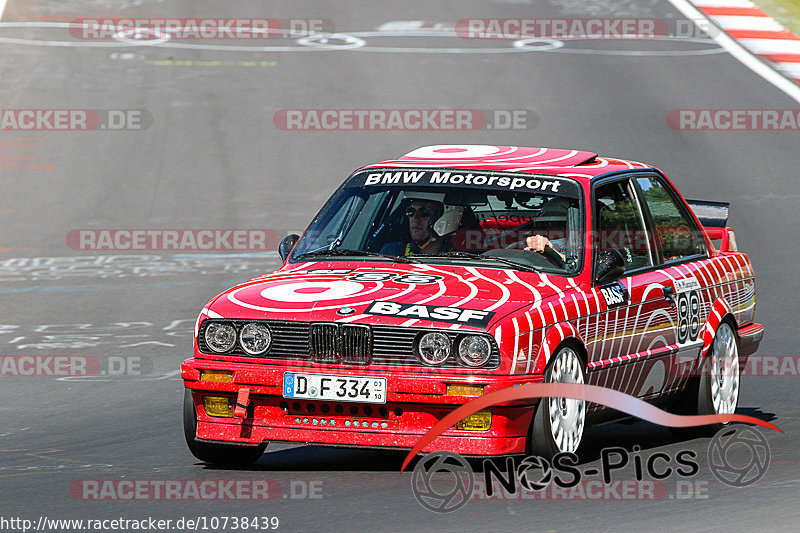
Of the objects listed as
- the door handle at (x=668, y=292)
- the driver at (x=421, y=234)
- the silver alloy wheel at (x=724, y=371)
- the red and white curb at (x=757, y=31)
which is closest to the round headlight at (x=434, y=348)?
the driver at (x=421, y=234)

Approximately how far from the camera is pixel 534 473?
7.00 metres

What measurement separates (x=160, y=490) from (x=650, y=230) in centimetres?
346

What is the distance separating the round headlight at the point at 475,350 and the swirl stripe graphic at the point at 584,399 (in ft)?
0.57

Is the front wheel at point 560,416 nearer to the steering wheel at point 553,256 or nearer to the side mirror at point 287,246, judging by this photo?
the steering wheel at point 553,256

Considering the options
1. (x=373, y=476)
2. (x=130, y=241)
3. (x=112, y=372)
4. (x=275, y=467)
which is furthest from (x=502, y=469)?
(x=130, y=241)

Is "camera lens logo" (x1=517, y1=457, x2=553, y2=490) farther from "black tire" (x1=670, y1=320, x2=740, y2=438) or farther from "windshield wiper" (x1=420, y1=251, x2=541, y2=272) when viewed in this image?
"black tire" (x1=670, y1=320, x2=740, y2=438)

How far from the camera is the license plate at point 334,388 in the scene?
687cm

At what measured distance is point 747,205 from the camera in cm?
1767

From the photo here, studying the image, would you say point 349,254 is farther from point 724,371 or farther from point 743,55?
point 743,55

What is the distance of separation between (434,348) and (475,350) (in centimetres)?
20

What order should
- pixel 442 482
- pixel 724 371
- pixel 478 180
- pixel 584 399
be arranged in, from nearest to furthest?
pixel 442 482 < pixel 584 399 < pixel 478 180 < pixel 724 371

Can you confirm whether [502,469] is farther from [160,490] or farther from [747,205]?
[747,205]

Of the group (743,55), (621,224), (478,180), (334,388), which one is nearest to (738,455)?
(621,224)

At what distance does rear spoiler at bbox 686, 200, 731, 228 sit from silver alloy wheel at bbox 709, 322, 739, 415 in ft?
3.12
